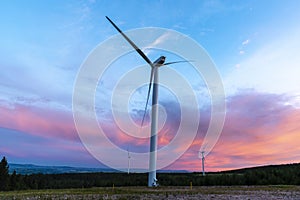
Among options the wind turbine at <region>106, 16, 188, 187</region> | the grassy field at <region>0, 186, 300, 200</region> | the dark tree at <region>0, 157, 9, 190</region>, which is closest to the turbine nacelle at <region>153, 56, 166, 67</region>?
the wind turbine at <region>106, 16, 188, 187</region>

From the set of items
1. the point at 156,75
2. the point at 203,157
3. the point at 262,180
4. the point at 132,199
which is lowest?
the point at 132,199

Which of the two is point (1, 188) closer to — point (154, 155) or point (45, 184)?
point (45, 184)

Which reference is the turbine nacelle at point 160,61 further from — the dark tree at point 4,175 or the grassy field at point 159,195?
the dark tree at point 4,175

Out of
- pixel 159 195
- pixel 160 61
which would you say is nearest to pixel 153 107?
pixel 160 61

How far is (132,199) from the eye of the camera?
28531 mm

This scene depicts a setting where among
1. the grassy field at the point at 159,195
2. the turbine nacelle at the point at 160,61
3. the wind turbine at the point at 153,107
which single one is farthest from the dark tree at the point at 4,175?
the grassy field at the point at 159,195

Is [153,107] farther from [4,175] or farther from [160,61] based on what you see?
[4,175]

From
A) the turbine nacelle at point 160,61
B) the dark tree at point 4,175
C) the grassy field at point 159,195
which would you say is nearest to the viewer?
the grassy field at point 159,195

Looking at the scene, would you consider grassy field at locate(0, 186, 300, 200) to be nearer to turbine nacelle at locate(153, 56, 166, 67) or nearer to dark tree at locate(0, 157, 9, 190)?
turbine nacelle at locate(153, 56, 166, 67)

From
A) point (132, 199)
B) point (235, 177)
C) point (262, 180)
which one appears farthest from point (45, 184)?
point (132, 199)

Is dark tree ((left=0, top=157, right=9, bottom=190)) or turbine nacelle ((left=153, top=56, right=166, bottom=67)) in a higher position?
turbine nacelle ((left=153, top=56, right=166, bottom=67))

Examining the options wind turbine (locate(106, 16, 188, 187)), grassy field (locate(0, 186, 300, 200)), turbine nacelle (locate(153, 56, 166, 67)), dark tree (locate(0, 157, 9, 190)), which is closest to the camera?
grassy field (locate(0, 186, 300, 200))

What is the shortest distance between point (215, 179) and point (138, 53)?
1555 inches

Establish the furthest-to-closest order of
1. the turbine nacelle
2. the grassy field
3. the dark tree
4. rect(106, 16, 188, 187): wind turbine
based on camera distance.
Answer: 1. the dark tree
2. the turbine nacelle
3. rect(106, 16, 188, 187): wind turbine
4. the grassy field
